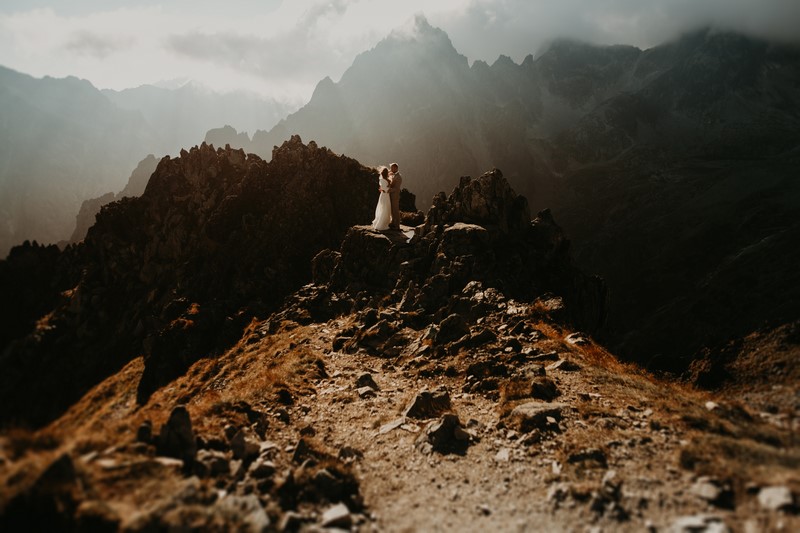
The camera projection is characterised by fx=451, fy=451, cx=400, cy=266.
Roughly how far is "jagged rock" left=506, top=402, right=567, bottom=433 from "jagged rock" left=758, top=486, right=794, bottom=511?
4.96 metres

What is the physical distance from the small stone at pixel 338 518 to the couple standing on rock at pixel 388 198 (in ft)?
78.2

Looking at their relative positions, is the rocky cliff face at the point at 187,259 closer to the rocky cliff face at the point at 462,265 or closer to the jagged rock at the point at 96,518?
the rocky cliff face at the point at 462,265

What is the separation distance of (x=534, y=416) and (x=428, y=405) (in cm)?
339

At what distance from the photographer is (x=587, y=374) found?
1497cm

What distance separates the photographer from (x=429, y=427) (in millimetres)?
12609

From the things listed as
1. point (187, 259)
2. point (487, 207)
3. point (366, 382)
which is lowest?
point (366, 382)

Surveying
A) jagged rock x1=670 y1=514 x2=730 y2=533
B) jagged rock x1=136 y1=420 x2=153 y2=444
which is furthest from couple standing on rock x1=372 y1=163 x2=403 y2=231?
jagged rock x1=670 y1=514 x2=730 y2=533

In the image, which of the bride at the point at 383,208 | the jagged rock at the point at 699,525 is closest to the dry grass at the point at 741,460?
the jagged rock at the point at 699,525

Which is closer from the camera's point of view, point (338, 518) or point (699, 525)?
point (699, 525)

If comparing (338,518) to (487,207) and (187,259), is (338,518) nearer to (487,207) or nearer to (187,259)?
(487,207)

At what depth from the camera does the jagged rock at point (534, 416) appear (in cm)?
1211

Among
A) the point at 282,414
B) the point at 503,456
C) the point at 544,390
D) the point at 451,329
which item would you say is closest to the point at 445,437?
the point at 503,456

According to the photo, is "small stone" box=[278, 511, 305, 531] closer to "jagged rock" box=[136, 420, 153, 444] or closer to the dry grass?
"jagged rock" box=[136, 420, 153, 444]

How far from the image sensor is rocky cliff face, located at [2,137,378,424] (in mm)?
50531
